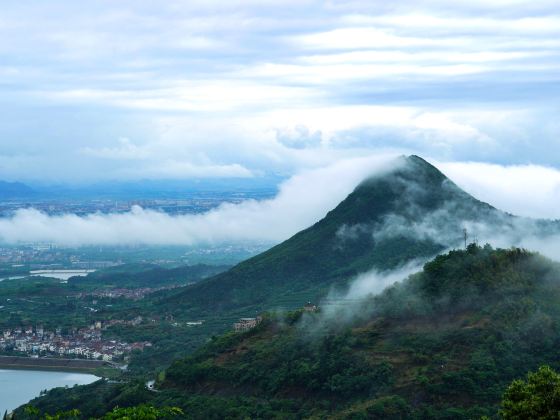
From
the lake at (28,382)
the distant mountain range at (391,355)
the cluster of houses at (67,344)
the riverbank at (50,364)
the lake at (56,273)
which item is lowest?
the lake at (28,382)

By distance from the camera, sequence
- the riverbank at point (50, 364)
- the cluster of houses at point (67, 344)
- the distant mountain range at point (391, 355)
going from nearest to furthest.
A: the distant mountain range at point (391, 355), the riverbank at point (50, 364), the cluster of houses at point (67, 344)

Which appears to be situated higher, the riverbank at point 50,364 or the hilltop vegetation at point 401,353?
the hilltop vegetation at point 401,353

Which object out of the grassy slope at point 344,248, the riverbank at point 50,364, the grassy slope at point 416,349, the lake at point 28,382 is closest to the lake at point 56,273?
the grassy slope at point 344,248

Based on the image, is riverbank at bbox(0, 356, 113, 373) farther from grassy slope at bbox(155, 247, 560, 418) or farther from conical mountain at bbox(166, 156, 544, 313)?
grassy slope at bbox(155, 247, 560, 418)

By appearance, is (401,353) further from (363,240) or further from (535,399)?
(363,240)

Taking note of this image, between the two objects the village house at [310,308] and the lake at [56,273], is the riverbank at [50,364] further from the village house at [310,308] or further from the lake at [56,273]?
the lake at [56,273]

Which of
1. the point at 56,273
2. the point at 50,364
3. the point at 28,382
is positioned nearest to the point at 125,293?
the point at 50,364
